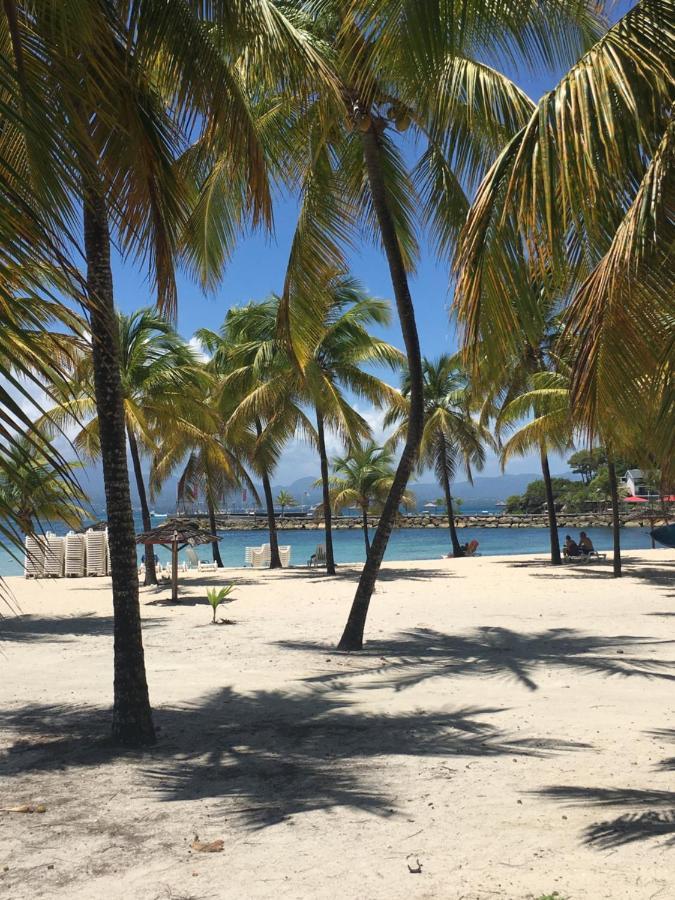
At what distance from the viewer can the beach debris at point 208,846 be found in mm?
4352

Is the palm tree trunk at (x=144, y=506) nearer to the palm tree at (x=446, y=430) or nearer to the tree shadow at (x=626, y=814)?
the palm tree at (x=446, y=430)

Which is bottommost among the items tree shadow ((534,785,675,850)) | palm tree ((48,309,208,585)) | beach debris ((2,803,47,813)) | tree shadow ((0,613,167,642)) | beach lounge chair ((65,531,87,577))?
tree shadow ((534,785,675,850))

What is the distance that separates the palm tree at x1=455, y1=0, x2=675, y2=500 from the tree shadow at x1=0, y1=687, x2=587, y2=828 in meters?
3.03

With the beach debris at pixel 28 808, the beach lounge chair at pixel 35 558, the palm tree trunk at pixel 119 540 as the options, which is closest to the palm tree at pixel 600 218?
the beach lounge chair at pixel 35 558

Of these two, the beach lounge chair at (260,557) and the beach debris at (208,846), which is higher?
the beach lounge chair at (260,557)

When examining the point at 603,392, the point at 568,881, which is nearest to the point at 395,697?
the point at 568,881

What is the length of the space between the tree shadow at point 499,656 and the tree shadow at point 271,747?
1.35 meters

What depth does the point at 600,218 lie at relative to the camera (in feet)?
13.8

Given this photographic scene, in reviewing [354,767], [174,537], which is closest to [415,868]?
[354,767]

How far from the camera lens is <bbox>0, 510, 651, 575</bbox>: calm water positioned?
157ft

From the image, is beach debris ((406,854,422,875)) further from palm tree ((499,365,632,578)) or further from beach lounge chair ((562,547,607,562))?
beach lounge chair ((562,547,607,562))

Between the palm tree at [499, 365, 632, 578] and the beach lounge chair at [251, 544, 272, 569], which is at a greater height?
the palm tree at [499, 365, 632, 578]

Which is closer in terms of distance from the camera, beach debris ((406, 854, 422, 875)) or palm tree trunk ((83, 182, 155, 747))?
beach debris ((406, 854, 422, 875))

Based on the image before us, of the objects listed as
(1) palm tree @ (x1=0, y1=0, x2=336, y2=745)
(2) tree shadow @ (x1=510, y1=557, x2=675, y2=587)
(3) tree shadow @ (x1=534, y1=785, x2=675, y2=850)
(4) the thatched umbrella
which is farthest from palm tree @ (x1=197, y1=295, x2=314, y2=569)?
(3) tree shadow @ (x1=534, y1=785, x2=675, y2=850)
